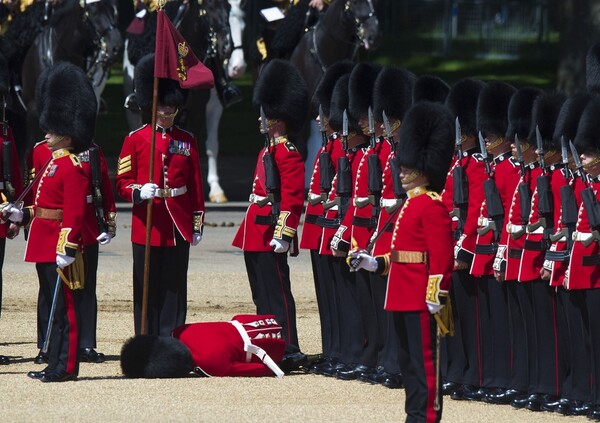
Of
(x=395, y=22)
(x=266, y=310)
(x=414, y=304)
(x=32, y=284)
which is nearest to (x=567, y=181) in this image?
(x=414, y=304)

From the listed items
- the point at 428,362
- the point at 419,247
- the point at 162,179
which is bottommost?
the point at 428,362

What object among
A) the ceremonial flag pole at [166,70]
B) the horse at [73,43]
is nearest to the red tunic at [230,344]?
the ceremonial flag pole at [166,70]

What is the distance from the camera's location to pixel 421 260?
8.09m

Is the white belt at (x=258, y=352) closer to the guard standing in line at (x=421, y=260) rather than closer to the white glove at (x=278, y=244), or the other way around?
the white glove at (x=278, y=244)

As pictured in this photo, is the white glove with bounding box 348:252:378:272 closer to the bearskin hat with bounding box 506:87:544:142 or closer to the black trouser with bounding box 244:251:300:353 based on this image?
the bearskin hat with bounding box 506:87:544:142

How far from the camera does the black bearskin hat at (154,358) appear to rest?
9641mm

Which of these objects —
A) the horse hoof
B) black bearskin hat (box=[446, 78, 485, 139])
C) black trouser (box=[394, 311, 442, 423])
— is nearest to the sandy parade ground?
black trouser (box=[394, 311, 442, 423])

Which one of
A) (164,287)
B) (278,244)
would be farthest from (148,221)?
(278,244)

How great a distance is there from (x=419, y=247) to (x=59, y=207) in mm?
2340

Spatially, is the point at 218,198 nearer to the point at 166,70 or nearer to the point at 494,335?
the point at 166,70

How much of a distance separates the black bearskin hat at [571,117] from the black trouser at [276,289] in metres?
1.94

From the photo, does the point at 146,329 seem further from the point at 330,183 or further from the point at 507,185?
the point at 507,185

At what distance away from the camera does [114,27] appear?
16.4m

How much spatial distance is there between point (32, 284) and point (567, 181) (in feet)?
17.1
